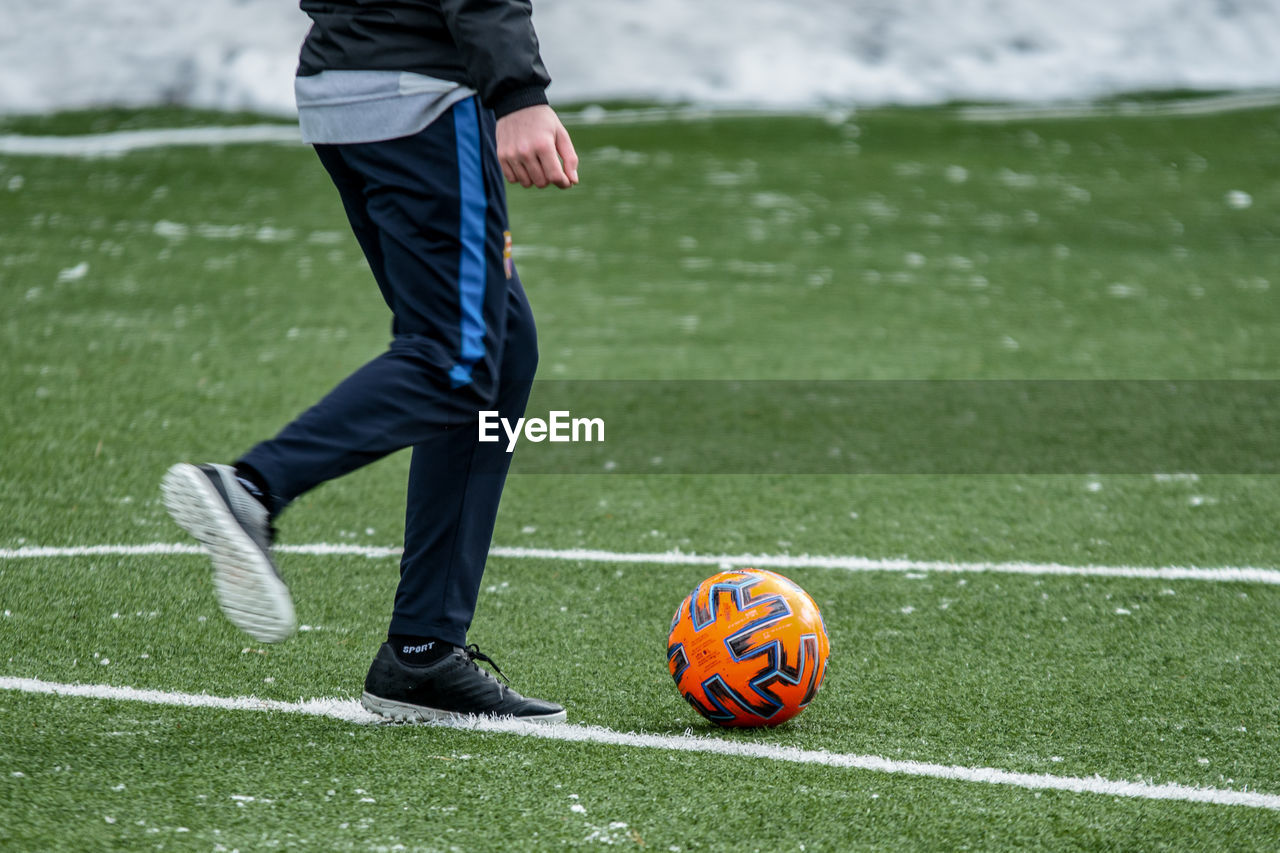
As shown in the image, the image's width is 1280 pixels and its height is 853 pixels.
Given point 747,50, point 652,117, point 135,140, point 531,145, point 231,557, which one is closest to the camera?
point 231,557

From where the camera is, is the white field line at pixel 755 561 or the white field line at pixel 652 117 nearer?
the white field line at pixel 755 561

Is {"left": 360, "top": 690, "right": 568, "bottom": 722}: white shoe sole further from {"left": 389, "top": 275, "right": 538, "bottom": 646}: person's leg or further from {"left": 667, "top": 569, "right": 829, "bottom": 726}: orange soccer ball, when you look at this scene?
{"left": 667, "top": 569, "right": 829, "bottom": 726}: orange soccer ball

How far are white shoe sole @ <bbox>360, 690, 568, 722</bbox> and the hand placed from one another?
45.1 inches

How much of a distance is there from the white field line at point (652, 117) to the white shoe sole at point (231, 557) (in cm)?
1257

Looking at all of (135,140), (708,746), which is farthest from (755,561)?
(135,140)

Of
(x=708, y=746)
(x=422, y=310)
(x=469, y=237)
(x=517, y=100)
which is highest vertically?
(x=517, y=100)

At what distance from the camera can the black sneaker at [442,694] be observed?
9.70 ft

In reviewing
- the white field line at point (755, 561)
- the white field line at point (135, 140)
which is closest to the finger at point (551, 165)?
the white field line at point (755, 561)

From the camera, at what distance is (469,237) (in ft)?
8.42

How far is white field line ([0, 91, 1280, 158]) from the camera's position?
1430cm

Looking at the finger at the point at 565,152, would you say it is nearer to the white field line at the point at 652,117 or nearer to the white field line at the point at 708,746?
the white field line at the point at 708,746

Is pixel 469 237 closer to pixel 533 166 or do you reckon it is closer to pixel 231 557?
pixel 533 166

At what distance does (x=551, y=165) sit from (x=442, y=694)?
3.80ft

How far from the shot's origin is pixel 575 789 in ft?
8.50
